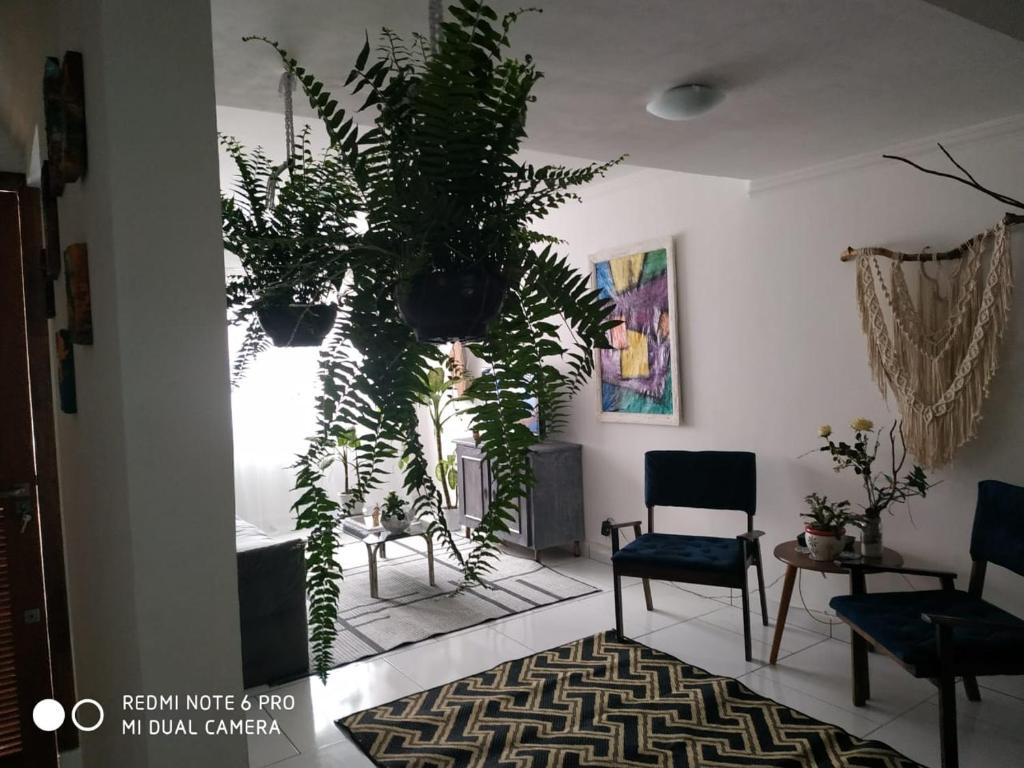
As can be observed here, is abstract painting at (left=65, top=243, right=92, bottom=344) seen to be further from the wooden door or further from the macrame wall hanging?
the macrame wall hanging

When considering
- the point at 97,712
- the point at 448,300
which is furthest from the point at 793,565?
the point at 448,300

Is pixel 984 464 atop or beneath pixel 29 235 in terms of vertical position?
beneath

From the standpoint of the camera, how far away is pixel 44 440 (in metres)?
2.34

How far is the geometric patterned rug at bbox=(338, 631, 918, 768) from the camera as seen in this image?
234 cm

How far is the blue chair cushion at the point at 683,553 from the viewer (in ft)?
10.1

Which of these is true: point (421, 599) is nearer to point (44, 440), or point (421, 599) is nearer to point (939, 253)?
point (44, 440)

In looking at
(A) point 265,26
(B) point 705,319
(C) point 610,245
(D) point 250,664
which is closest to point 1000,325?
(B) point 705,319

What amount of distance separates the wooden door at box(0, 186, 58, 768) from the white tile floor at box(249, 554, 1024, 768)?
2.45ft

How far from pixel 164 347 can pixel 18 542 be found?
208cm

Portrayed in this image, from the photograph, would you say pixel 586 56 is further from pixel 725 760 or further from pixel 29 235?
pixel 725 760

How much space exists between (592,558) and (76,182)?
424 cm

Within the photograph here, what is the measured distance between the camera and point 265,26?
1.59m

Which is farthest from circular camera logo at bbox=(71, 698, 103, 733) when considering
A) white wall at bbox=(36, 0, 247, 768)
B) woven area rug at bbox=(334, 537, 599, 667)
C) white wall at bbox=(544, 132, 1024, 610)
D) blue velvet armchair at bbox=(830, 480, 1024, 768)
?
white wall at bbox=(544, 132, 1024, 610)

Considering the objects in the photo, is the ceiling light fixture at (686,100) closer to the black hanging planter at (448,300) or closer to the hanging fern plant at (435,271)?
the hanging fern plant at (435,271)
